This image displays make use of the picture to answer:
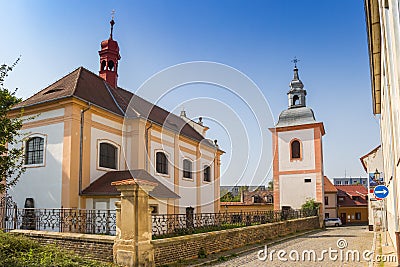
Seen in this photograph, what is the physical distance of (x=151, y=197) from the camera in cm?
1850

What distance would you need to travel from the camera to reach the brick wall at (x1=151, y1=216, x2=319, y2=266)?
10.5 meters

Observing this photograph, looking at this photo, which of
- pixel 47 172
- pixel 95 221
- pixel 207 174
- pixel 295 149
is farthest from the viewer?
pixel 295 149

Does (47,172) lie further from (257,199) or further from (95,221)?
(257,199)

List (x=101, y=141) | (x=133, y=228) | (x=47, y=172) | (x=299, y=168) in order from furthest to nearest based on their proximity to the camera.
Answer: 1. (x=299, y=168)
2. (x=101, y=141)
3. (x=47, y=172)
4. (x=133, y=228)

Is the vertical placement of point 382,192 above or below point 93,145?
below

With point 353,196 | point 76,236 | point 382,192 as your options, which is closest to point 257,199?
point 353,196

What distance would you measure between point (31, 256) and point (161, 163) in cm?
1550

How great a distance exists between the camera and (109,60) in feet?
84.1

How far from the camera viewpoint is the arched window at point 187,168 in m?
27.2

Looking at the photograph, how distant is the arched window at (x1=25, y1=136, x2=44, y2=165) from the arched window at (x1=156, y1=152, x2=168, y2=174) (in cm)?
706

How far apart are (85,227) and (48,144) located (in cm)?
671

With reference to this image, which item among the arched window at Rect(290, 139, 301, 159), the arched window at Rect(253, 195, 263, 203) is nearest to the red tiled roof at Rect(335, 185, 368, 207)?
the arched window at Rect(253, 195, 263, 203)

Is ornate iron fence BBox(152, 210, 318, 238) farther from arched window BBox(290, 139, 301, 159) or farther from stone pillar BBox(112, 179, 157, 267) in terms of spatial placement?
arched window BBox(290, 139, 301, 159)

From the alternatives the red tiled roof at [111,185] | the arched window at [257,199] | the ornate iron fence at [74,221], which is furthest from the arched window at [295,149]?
the ornate iron fence at [74,221]
